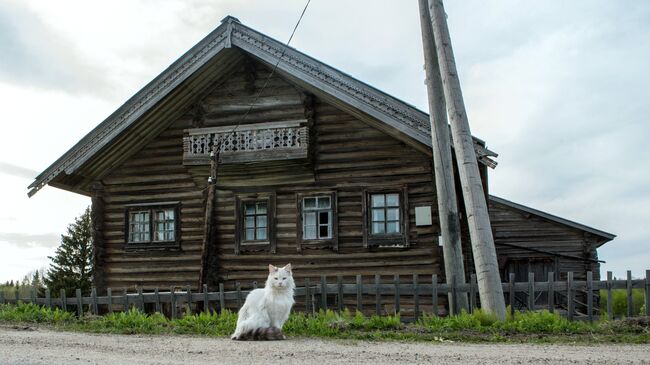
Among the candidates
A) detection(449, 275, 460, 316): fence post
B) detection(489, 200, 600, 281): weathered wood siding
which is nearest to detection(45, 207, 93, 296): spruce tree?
detection(489, 200, 600, 281): weathered wood siding

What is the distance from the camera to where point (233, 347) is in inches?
378

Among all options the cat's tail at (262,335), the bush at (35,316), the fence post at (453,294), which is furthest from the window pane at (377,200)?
the cat's tail at (262,335)

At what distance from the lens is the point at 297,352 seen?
8875mm

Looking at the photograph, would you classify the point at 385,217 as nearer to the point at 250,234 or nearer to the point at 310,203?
the point at 310,203

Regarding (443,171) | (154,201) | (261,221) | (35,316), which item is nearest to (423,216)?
(443,171)

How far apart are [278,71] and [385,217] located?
16.7 feet

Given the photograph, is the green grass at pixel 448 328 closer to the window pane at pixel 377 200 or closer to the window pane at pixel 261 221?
the window pane at pixel 377 200

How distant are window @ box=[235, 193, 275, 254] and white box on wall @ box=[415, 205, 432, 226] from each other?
4.06 m

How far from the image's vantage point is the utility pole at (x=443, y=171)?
562 inches

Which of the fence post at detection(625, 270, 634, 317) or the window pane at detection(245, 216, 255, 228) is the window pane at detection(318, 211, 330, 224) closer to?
the window pane at detection(245, 216, 255, 228)

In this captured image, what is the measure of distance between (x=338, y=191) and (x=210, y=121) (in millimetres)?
4484

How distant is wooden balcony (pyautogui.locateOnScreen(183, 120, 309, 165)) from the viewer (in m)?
19.0

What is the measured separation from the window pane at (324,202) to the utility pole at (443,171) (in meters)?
5.34

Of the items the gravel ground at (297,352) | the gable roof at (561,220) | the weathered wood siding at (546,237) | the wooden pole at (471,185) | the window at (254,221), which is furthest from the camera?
the weathered wood siding at (546,237)
